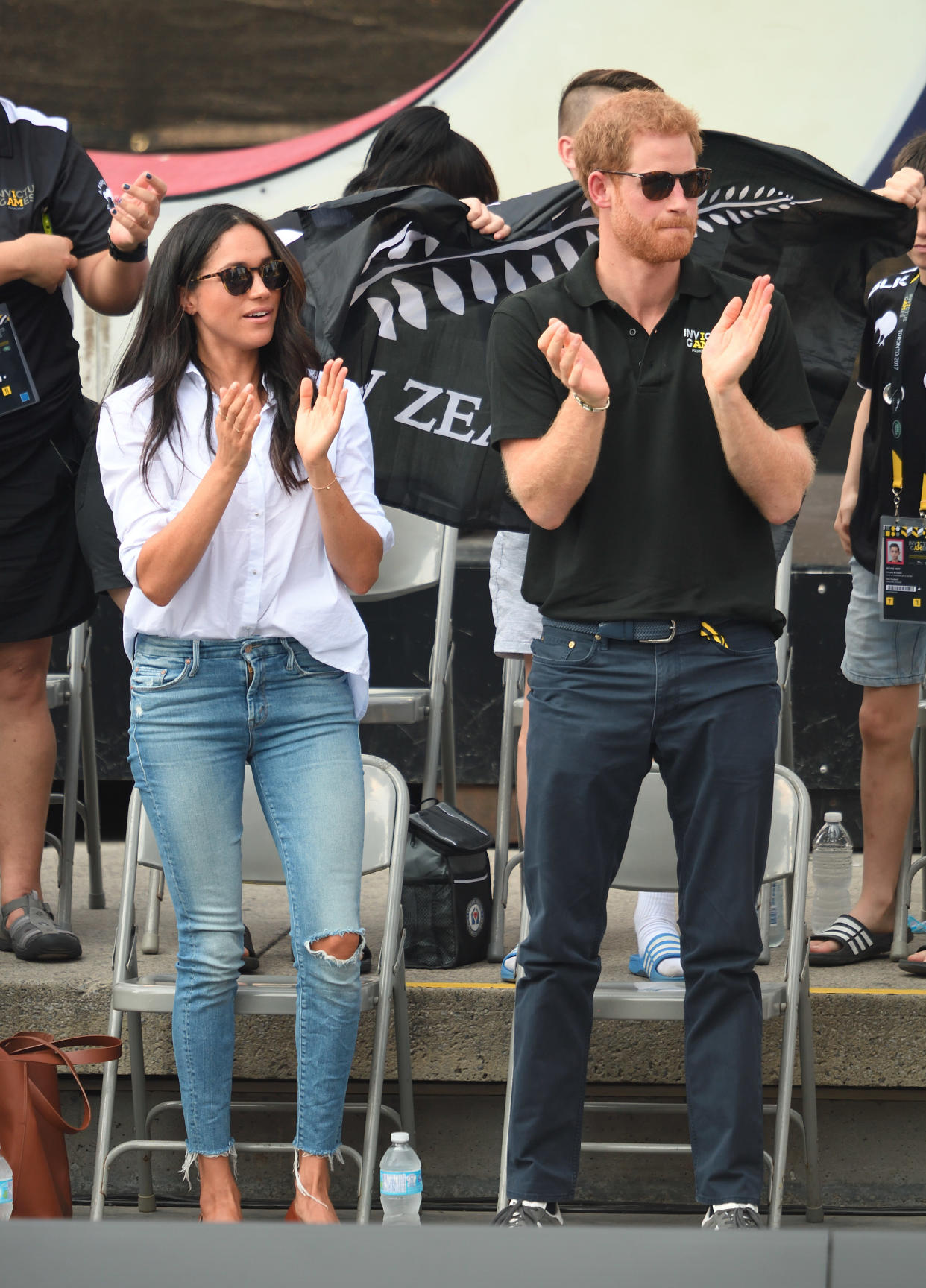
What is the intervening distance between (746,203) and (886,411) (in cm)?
57

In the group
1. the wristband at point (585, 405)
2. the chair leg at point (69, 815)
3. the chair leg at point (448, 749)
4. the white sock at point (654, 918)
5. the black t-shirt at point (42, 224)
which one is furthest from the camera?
the chair leg at point (448, 749)

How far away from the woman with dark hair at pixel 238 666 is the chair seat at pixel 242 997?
0.24 feet

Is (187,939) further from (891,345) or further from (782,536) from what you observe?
(891,345)

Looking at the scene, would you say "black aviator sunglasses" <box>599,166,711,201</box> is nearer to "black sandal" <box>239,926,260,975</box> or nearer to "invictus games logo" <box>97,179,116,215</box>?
"invictus games logo" <box>97,179,116,215</box>

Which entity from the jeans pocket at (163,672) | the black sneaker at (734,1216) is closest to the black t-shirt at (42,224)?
the jeans pocket at (163,672)

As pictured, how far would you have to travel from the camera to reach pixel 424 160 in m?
3.71

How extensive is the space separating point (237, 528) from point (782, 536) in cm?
132

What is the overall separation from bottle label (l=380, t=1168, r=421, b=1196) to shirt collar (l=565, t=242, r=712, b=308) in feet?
5.06

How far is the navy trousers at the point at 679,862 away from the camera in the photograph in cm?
261

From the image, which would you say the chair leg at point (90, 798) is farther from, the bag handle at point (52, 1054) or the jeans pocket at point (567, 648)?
the jeans pocket at point (567, 648)

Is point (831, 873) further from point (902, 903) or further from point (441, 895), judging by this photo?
point (441, 895)

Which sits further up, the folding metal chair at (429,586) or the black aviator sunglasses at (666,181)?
the black aviator sunglasses at (666,181)

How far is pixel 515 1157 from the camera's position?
8.69 ft

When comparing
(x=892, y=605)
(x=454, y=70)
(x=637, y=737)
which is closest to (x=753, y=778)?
(x=637, y=737)
